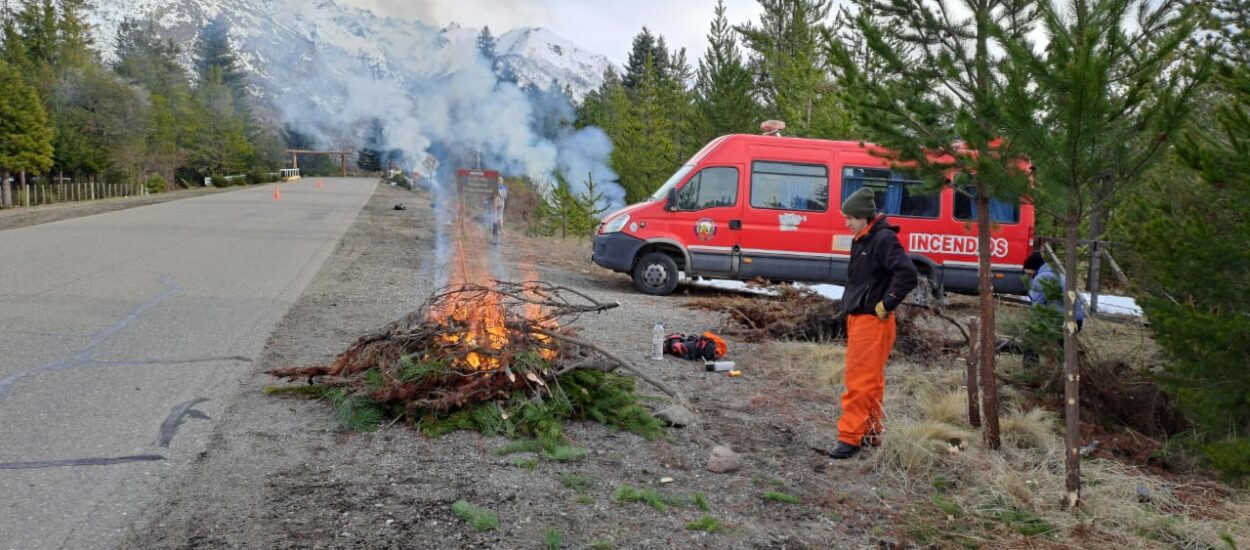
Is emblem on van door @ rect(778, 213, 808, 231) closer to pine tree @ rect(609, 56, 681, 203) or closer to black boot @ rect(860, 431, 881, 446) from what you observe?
black boot @ rect(860, 431, 881, 446)

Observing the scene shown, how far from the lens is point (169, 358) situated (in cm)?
737

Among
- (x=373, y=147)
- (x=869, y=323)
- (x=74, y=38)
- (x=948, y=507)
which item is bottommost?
(x=948, y=507)

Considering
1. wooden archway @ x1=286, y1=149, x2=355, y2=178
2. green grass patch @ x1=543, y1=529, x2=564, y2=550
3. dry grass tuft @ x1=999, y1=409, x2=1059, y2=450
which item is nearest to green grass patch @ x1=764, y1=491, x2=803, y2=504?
green grass patch @ x1=543, y1=529, x2=564, y2=550

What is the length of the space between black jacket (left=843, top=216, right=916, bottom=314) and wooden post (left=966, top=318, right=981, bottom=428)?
83 centimetres

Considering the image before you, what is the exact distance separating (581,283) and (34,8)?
49.7 metres

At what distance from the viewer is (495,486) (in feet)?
15.3

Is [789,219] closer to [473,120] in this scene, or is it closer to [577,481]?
[577,481]

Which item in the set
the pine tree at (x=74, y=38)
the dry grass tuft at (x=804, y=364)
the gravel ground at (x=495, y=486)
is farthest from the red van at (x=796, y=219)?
the pine tree at (x=74, y=38)

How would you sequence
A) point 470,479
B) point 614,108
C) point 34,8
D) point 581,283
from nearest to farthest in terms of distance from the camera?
point 470,479
point 581,283
point 614,108
point 34,8

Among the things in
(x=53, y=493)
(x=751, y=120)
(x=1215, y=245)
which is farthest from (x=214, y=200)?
(x=1215, y=245)

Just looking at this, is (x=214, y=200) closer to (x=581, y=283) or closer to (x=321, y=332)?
(x=581, y=283)

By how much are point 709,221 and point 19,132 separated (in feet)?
105

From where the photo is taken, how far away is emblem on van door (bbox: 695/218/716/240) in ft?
44.2

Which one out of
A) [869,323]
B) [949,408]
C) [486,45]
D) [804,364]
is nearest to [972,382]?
[949,408]
